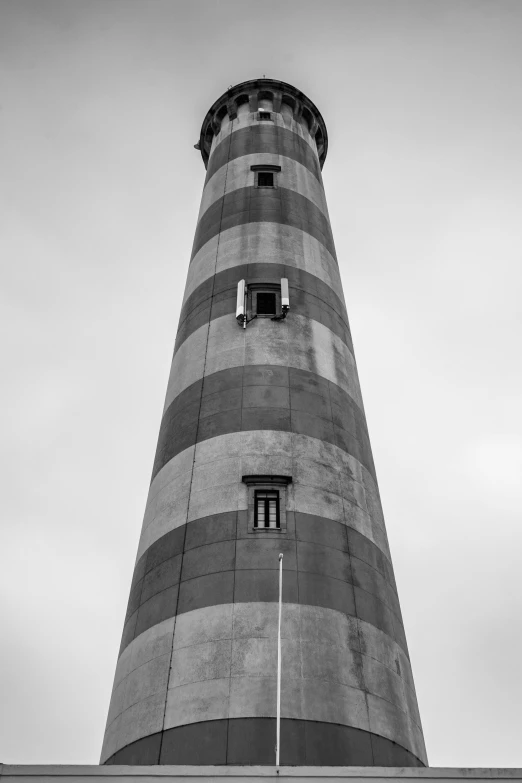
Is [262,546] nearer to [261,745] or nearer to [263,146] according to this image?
[261,745]

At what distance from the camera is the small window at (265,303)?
2545 cm

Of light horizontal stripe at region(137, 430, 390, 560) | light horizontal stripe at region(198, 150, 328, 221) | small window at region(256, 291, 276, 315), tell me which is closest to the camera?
light horizontal stripe at region(137, 430, 390, 560)

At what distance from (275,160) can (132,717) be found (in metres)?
23.2

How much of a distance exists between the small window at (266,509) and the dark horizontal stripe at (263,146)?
18099 millimetres

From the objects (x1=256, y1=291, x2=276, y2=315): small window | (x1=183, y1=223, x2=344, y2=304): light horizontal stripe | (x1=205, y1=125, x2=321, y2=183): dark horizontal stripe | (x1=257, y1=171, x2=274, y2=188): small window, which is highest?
(x1=205, y1=125, x2=321, y2=183): dark horizontal stripe

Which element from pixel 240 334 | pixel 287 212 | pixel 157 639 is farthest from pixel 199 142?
pixel 157 639

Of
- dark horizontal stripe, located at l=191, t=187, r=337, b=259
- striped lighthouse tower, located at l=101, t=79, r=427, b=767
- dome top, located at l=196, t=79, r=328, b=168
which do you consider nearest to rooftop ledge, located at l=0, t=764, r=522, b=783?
striped lighthouse tower, located at l=101, t=79, r=427, b=767

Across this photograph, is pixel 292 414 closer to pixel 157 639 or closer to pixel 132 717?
pixel 157 639

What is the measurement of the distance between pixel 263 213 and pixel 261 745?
1958 centimetres

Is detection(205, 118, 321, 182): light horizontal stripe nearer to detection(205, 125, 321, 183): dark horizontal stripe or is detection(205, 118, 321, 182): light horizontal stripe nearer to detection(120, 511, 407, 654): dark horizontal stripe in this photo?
detection(205, 125, 321, 183): dark horizontal stripe

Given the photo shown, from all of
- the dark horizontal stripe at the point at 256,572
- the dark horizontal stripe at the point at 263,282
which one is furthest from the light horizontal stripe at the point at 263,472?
the dark horizontal stripe at the point at 263,282

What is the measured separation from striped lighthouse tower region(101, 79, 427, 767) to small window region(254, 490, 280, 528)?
0.06 m

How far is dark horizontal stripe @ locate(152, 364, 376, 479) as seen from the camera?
21984mm

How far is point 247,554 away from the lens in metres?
18.9
